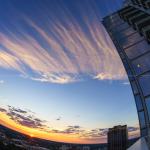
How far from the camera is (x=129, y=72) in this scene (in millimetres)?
8047

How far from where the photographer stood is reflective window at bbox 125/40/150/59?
8.23m

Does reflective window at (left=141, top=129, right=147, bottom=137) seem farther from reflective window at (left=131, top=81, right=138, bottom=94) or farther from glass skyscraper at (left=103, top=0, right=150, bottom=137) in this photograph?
reflective window at (left=131, top=81, right=138, bottom=94)

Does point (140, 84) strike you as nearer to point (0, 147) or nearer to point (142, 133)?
point (142, 133)

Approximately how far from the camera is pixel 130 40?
9.56m

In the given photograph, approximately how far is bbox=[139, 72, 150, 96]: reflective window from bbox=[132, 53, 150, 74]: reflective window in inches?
10.1

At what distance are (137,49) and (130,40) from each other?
3.46 feet

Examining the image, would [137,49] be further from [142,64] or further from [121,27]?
[121,27]

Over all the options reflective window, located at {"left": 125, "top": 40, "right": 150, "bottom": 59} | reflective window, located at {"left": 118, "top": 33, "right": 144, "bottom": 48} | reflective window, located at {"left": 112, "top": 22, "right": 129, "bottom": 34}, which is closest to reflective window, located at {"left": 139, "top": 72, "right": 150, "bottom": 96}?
reflective window, located at {"left": 125, "top": 40, "right": 150, "bottom": 59}

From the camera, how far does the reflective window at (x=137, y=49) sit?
8.23 metres

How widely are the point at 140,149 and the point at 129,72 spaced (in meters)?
4.13

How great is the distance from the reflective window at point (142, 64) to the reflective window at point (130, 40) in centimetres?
129

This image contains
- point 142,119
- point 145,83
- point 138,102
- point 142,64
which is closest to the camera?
point 142,119

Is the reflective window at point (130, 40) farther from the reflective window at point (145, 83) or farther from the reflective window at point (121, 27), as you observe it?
the reflective window at point (145, 83)

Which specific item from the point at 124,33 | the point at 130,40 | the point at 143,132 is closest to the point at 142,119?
the point at 143,132
